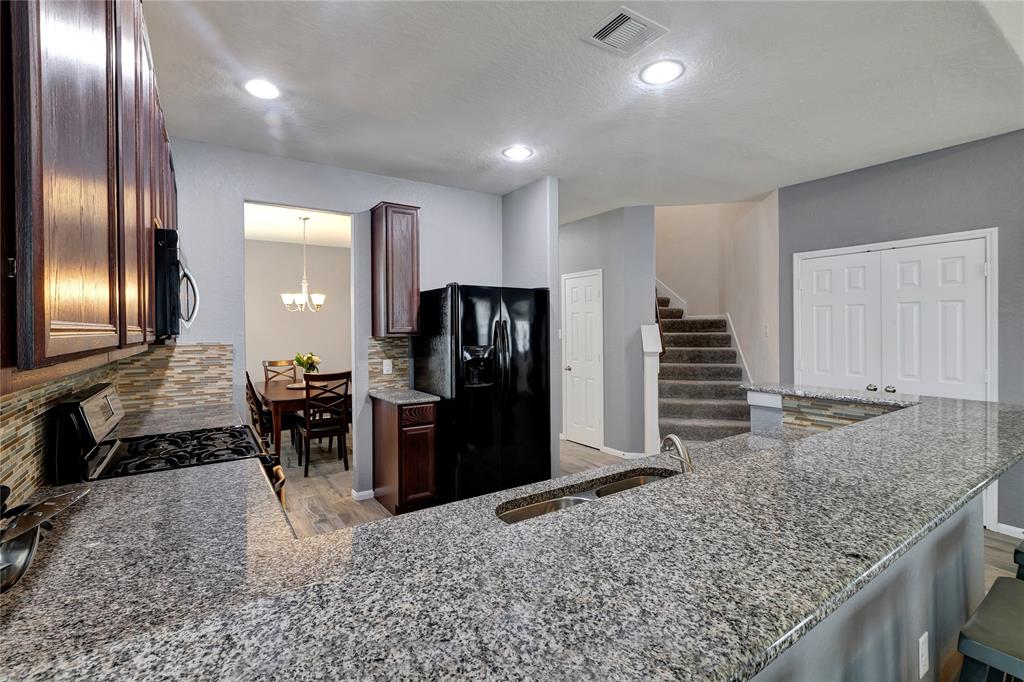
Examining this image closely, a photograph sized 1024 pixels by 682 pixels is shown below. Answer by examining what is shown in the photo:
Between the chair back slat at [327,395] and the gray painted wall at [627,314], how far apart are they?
2.69 meters

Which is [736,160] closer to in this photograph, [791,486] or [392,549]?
[791,486]

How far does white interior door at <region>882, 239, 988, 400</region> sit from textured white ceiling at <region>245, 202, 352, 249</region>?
188 inches

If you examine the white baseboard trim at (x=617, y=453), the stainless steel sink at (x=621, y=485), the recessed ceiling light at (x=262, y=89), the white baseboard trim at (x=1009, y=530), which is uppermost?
the recessed ceiling light at (x=262, y=89)

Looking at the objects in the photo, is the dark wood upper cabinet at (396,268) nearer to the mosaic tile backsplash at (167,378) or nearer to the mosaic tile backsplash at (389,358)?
the mosaic tile backsplash at (389,358)

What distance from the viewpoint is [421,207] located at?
397 centimetres

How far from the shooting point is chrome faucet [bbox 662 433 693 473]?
142 centimetres

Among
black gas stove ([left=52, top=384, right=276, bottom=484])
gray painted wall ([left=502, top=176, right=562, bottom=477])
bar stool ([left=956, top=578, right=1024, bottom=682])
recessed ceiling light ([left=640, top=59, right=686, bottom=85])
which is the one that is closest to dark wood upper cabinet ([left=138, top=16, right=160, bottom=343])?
black gas stove ([left=52, top=384, right=276, bottom=484])

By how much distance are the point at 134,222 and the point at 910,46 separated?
119 inches

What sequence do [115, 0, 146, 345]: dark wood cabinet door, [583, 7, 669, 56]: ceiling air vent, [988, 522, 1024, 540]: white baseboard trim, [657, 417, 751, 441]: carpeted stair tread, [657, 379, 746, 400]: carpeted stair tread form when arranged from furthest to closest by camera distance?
[657, 379, 746, 400]: carpeted stair tread < [657, 417, 751, 441]: carpeted stair tread < [988, 522, 1024, 540]: white baseboard trim < [583, 7, 669, 56]: ceiling air vent < [115, 0, 146, 345]: dark wood cabinet door

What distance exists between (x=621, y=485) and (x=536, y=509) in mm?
361

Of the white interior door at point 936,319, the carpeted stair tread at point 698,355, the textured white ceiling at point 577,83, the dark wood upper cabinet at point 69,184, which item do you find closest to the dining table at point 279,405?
the textured white ceiling at point 577,83

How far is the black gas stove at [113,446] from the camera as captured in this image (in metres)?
1.44

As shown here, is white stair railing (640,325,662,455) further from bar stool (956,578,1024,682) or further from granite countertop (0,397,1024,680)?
granite countertop (0,397,1024,680)

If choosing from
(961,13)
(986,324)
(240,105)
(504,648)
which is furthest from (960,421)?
(240,105)
